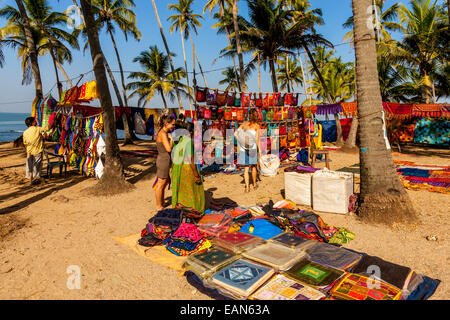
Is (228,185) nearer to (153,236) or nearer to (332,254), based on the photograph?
(153,236)

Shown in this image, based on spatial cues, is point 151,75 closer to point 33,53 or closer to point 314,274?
point 33,53

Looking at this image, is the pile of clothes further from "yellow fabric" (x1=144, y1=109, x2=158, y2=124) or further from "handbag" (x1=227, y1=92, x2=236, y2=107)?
"yellow fabric" (x1=144, y1=109, x2=158, y2=124)

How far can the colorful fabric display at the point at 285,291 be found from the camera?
267 centimetres

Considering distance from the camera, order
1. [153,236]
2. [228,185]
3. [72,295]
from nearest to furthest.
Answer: [72,295] < [153,236] < [228,185]

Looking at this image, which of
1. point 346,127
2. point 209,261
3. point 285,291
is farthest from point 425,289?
point 346,127

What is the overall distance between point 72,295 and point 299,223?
3201 millimetres

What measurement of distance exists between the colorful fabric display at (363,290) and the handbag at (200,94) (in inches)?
316

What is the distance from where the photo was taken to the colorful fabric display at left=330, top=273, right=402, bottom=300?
262 cm

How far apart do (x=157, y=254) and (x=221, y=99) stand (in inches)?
295

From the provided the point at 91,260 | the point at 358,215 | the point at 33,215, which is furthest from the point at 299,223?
the point at 33,215

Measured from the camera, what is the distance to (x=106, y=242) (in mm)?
4340

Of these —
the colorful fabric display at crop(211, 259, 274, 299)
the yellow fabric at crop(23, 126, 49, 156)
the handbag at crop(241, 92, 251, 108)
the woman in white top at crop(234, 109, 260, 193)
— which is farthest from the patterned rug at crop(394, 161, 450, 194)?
the yellow fabric at crop(23, 126, 49, 156)


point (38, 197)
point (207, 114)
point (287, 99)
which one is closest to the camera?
point (38, 197)
